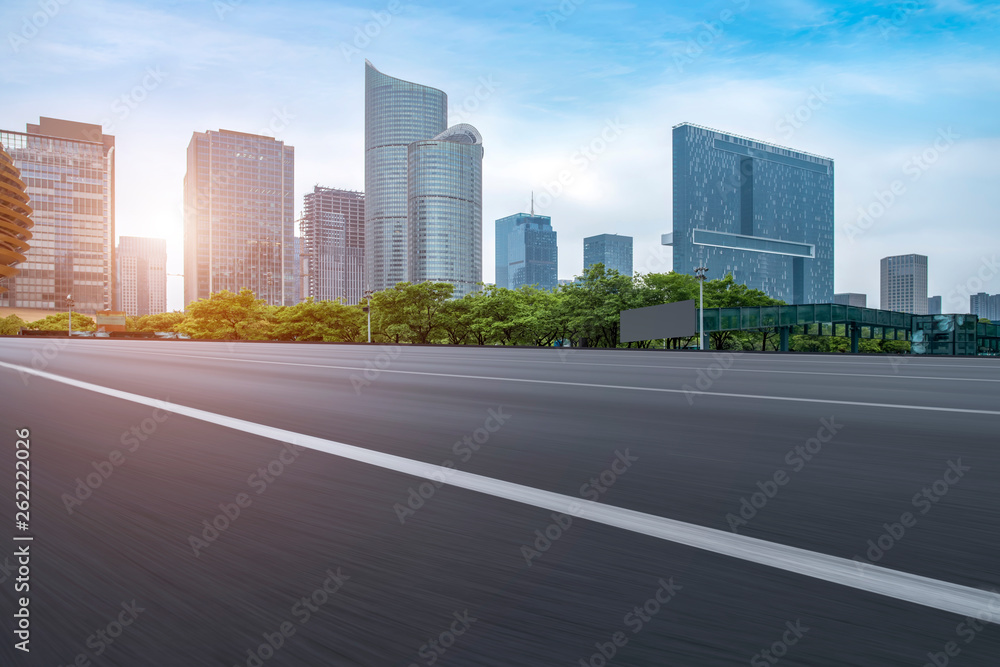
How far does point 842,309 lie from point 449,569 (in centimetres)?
4746

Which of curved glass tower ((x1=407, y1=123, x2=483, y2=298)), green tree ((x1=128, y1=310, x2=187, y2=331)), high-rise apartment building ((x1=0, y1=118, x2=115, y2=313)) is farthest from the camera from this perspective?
→ curved glass tower ((x1=407, y1=123, x2=483, y2=298))

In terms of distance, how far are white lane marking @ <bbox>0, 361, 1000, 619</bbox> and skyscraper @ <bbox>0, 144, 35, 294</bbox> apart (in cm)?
12087

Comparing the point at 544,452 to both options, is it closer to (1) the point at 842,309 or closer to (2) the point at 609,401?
(2) the point at 609,401

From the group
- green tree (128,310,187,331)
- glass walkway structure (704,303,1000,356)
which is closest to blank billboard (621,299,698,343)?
glass walkway structure (704,303,1000,356)

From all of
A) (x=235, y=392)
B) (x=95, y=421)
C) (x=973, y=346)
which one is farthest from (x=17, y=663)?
(x=973, y=346)

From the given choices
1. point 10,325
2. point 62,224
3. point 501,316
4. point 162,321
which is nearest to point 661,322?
point 501,316

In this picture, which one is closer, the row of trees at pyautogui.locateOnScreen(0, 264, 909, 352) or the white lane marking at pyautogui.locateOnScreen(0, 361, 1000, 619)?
the white lane marking at pyautogui.locateOnScreen(0, 361, 1000, 619)

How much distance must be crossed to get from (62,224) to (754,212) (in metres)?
181

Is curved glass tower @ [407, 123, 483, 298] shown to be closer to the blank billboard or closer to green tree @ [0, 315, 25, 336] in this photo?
green tree @ [0, 315, 25, 336]

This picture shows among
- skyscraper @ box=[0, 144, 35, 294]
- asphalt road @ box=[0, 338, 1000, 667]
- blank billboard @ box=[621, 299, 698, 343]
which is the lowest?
asphalt road @ box=[0, 338, 1000, 667]

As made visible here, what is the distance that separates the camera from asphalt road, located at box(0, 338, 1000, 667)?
60.0 inches

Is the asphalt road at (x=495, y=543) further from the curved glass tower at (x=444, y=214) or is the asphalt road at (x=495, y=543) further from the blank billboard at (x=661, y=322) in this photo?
the curved glass tower at (x=444, y=214)

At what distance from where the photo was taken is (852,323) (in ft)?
146

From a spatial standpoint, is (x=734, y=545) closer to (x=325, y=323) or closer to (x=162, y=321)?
(x=325, y=323)
